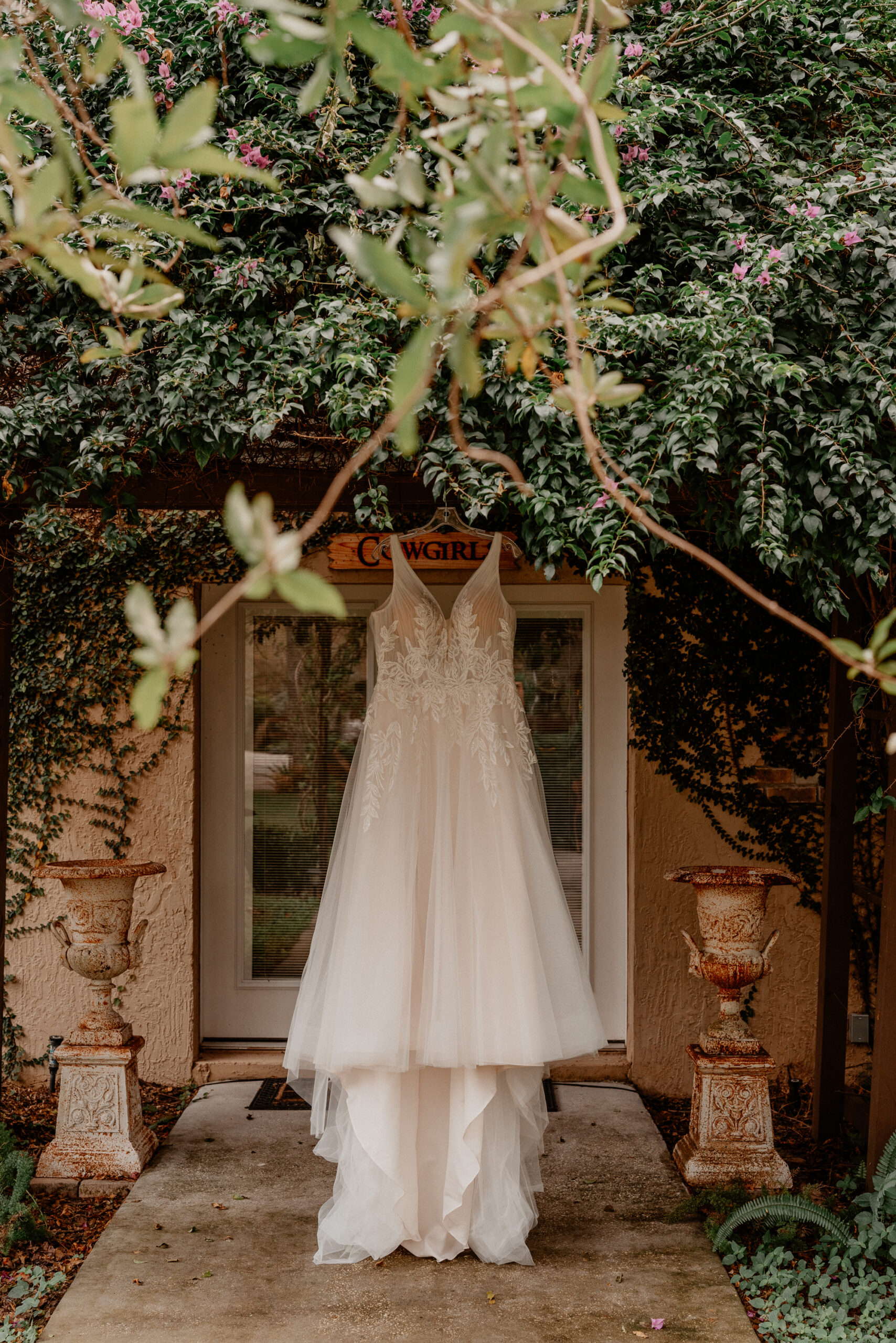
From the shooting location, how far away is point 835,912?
3.89 m

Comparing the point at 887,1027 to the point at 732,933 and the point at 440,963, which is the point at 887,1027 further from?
the point at 440,963

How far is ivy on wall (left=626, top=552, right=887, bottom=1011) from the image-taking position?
174 inches

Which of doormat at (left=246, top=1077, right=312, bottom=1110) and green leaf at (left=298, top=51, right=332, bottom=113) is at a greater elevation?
green leaf at (left=298, top=51, right=332, bottom=113)

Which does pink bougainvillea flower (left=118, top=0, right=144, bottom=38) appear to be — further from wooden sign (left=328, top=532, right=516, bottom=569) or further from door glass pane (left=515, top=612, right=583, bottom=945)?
door glass pane (left=515, top=612, right=583, bottom=945)

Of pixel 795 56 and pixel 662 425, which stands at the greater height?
pixel 795 56

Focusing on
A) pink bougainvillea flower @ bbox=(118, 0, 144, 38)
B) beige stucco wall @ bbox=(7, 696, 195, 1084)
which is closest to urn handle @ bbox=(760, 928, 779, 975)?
beige stucco wall @ bbox=(7, 696, 195, 1084)

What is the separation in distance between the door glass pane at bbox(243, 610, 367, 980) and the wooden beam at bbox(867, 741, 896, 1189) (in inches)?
95.0

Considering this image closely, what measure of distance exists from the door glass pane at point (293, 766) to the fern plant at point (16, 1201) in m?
1.42

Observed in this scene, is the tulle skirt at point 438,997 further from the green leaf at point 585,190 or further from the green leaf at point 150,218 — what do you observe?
the green leaf at point 585,190

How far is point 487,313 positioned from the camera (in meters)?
1.08

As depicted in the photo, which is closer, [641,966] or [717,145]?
[717,145]

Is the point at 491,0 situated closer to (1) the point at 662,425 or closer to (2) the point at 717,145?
(1) the point at 662,425

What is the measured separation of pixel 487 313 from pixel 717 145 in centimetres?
197

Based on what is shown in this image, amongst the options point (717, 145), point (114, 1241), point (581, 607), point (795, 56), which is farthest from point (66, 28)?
point (114, 1241)
